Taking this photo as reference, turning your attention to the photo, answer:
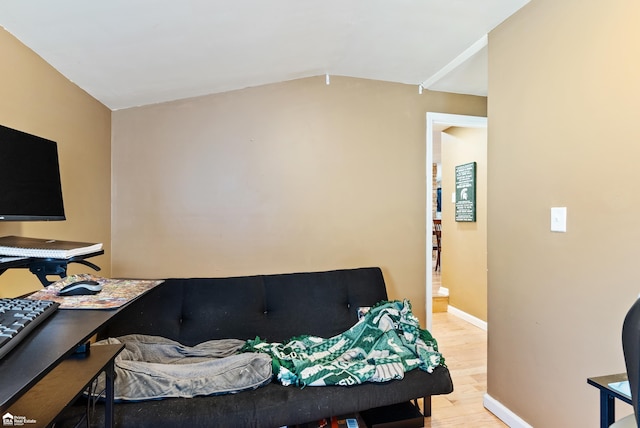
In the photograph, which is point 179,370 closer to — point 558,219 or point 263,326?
point 263,326

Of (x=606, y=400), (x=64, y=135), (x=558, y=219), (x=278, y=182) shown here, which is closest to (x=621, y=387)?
(x=606, y=400)

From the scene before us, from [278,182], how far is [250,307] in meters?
0.88

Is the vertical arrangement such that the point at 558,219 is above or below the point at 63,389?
above

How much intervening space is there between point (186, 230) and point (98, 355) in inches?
48.0

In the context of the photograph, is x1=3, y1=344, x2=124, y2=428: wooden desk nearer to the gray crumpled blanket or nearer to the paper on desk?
the gray crumpled blanket

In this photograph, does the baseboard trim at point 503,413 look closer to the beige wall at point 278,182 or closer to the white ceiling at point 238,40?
the beige wall at point 278,182

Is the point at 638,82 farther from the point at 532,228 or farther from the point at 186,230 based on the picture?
the point at 186,230

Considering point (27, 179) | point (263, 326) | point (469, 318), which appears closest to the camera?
point (27, 179)

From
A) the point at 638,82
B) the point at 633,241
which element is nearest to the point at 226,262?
the point at 633,241

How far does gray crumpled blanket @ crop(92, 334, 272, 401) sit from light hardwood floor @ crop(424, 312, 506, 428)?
1.09 meters

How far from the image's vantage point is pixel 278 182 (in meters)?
2.45

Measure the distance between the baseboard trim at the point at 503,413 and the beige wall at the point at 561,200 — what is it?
0.03 metres

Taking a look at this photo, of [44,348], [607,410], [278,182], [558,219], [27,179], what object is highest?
[278,182]

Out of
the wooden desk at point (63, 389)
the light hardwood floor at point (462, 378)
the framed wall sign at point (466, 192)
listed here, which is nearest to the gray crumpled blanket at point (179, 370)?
Answer: the wooden desk at point (63, 389)
